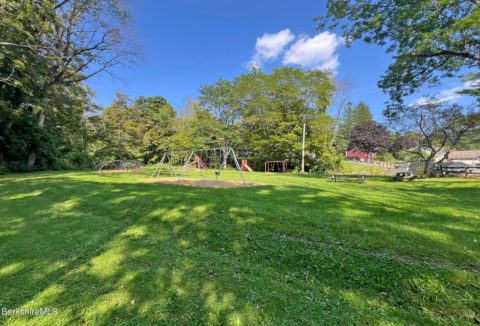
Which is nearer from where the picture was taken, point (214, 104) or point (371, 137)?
point (214, 104)

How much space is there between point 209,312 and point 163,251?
1.44 metres

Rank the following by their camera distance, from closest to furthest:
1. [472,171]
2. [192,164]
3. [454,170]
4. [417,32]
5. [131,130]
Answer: [417,32], [472,171], [454,170], [192,164], [131,130]

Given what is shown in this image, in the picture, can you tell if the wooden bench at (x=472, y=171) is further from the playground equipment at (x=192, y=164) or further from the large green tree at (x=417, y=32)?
the playground equipment at (x=192, y=164)

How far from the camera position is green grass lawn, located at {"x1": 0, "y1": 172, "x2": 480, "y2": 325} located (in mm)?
2117

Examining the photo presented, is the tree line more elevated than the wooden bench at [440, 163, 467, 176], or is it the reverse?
the tree line

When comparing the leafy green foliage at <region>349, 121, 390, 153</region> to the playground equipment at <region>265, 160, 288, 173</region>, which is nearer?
the playground equipment at <region>265, 160, 288, 173</region>

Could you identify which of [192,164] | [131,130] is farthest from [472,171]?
[131,130]

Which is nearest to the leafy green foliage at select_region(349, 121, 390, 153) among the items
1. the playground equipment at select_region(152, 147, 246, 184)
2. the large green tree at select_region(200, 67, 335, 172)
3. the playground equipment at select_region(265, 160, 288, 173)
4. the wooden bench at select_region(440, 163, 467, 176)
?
the large green tree at select_region(200, 67, 335, 172)

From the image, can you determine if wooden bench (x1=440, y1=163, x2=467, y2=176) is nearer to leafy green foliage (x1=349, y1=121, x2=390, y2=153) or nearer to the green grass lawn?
the green grass lawn

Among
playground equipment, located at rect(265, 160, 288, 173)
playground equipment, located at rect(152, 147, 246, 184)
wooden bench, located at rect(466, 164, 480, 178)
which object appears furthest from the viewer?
playground equipment, located at rect(265, 160, 288, 173)

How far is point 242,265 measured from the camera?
294 cm

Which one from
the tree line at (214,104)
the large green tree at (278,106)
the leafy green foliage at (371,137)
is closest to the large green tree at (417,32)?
the tree line at (214,104)

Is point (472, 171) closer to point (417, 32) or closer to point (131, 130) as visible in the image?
point (417, 32)

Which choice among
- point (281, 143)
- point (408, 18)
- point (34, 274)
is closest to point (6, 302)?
point (34, 274)
